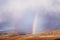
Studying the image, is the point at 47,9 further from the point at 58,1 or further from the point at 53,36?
the point at 53,36

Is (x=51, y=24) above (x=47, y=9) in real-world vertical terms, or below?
below

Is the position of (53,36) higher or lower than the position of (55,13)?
lower

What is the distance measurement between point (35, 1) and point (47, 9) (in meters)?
0.11

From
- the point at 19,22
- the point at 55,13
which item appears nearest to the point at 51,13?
the point at 55,13

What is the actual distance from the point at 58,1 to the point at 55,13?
9 cm

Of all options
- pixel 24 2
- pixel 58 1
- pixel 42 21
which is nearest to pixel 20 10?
pixel 24 2

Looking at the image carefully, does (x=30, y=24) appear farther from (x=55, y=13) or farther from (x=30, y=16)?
(x=55, y=13)

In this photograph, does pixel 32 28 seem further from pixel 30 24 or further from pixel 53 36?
pixel 53 36

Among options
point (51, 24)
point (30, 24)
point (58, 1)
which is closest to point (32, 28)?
point (30, 24)

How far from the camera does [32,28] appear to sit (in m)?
0.91

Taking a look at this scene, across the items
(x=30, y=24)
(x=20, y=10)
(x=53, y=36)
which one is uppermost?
(x=20, y=10)

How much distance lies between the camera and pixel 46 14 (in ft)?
2.98

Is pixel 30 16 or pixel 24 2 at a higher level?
pixel 24 2

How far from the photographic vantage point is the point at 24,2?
92 centimetres
